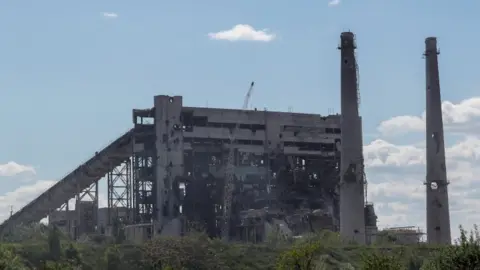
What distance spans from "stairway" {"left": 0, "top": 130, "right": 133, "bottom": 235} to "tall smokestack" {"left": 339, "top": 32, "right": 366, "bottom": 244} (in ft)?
103

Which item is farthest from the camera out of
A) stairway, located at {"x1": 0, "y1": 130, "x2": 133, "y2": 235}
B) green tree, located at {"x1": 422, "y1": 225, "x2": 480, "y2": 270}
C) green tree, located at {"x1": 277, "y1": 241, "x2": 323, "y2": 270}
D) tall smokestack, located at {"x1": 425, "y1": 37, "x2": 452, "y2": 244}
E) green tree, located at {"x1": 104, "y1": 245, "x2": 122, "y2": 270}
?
stairway, located at {"x1": 0, "y1": 130, "x2": 133, "y2": 235}

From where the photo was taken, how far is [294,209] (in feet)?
420

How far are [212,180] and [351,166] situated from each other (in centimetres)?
2556

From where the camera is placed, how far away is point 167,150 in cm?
12200

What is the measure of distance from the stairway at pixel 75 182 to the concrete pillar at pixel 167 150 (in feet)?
15.8

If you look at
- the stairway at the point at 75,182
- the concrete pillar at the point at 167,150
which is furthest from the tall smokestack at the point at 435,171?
the stairway at the point at 75,182

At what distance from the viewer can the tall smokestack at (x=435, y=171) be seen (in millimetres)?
107938

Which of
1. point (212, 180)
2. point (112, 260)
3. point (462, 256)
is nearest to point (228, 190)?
point (212, 180)

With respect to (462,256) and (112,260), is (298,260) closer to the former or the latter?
(462,256)

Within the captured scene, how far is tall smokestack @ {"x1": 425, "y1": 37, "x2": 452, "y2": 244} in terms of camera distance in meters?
108

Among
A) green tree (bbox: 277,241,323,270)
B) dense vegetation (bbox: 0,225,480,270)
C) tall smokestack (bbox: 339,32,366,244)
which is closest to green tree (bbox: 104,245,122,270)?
dense vegetation (bbox: 0,225,480,270)

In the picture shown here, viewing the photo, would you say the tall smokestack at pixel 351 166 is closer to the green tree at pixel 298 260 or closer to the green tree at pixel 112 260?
the green tree at pixel 112 260

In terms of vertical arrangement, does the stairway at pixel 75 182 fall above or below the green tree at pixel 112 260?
above

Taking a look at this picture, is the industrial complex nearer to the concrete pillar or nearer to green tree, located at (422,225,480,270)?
the concrete pillar
